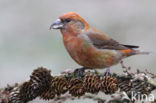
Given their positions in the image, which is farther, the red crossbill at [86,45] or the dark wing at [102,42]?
the dark wing at [102,42]

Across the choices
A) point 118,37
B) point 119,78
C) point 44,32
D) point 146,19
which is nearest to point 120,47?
point 119,78

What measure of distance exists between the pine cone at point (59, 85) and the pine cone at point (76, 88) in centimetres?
2

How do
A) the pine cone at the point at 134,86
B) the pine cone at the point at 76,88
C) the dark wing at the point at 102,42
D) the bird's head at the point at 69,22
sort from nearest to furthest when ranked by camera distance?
the pine cone at the point at 134,86 → the pine cone at the point at 76,88 → the bird's head at the point at 69,22 → the dark wing at the point at 102,42

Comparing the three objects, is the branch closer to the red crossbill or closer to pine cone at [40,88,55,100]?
pine cone at [40,88,55,100]

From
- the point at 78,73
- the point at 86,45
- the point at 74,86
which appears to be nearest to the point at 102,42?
the point at 86,45

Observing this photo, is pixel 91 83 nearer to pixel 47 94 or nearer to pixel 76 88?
pixel 76 88

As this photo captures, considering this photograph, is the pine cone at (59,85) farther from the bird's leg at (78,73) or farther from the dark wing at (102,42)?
the dark wing at (102,42)

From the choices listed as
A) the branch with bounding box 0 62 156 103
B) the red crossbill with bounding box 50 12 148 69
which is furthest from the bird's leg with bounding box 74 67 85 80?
the red crossbill with bounding box 50 12 148 69

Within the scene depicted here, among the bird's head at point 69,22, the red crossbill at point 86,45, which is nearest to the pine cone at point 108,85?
the red crossbill at point 86,45

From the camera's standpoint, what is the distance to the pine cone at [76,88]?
2.04 meters

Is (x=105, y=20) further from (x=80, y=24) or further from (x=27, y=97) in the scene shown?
(x=27, y=97)

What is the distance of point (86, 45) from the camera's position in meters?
Result: 2.44

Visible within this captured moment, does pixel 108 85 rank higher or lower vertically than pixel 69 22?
lower

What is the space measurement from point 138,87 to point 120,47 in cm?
74
